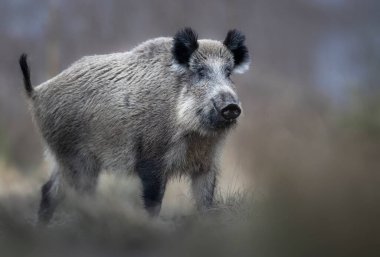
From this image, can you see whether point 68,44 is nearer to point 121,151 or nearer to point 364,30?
point 364,30

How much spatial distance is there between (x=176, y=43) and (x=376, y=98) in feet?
5.93

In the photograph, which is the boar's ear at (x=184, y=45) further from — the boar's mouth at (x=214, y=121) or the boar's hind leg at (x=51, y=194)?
the boar's hind leg at (x=51, y=194)

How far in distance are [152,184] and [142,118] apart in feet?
1.93

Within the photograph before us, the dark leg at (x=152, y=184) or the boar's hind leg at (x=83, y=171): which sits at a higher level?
the boar's hind leg at (x=83, y=171)

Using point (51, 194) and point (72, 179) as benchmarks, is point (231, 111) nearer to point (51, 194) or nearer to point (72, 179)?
point (72, 179)

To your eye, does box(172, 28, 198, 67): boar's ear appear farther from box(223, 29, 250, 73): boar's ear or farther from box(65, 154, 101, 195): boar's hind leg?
box(65, 154, 101, 195): boar's hind leg

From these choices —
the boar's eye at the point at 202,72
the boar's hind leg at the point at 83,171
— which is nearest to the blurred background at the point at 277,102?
the boar's hind leg at the point at 83,171

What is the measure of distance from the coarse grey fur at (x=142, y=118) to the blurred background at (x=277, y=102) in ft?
0.85

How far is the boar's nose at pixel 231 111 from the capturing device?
6562 millimetres

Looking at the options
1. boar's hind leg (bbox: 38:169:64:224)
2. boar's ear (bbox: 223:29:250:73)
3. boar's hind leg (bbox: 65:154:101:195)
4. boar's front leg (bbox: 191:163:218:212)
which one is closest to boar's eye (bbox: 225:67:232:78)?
boar's ear (bbox: 223:29:250:73)

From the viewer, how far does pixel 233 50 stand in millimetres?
7242

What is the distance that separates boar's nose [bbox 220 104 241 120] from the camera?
6.56 m

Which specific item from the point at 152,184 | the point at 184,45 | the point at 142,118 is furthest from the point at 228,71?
the point at 152,184

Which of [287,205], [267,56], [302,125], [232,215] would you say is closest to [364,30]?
[267,56]
